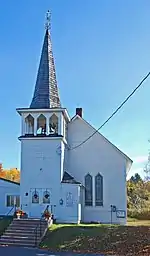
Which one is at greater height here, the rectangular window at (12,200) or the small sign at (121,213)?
the rectangular window at (12,200)

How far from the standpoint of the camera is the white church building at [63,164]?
98.6 feet

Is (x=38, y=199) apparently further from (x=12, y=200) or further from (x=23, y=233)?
(x=23, y=233)

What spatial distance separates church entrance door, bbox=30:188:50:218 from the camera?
2996 cm

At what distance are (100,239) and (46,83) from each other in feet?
53.2

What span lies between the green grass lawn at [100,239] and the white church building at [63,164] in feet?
19.3

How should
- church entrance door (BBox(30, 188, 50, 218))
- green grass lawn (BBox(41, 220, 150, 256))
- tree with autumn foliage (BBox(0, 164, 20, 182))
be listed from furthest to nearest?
1. tree with autumn foliage (BBox(0, 164, 20, 182))
2. church entrance door (BBox(30, 188, 50, 218))
3. green grass lawn (BBox(41, 220, 150, 256))

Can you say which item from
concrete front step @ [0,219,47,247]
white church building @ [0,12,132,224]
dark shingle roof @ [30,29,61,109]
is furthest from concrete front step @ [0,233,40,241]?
dark shingle roof @ [30,29,61,109]

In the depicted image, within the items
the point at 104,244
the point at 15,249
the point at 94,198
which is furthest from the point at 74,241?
the point at 94,198

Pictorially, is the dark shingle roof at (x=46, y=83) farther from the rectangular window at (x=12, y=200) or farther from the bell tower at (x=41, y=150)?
the rectangular window at (x=12, y=200)

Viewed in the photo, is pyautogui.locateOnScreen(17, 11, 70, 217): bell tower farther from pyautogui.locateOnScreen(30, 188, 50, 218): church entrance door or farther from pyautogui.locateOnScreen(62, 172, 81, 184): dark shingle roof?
pyautogui.locateOnScreen(62, 172, 81, 184): dark shingle roof

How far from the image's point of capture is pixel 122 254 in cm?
1827

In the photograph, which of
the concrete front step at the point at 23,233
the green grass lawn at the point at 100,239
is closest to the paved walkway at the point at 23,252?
the green grass lawn at the point at 100,239

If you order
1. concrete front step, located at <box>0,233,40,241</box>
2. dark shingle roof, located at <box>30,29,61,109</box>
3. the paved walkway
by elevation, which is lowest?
the paved walkway

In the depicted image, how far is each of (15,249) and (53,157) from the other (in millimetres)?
11540
